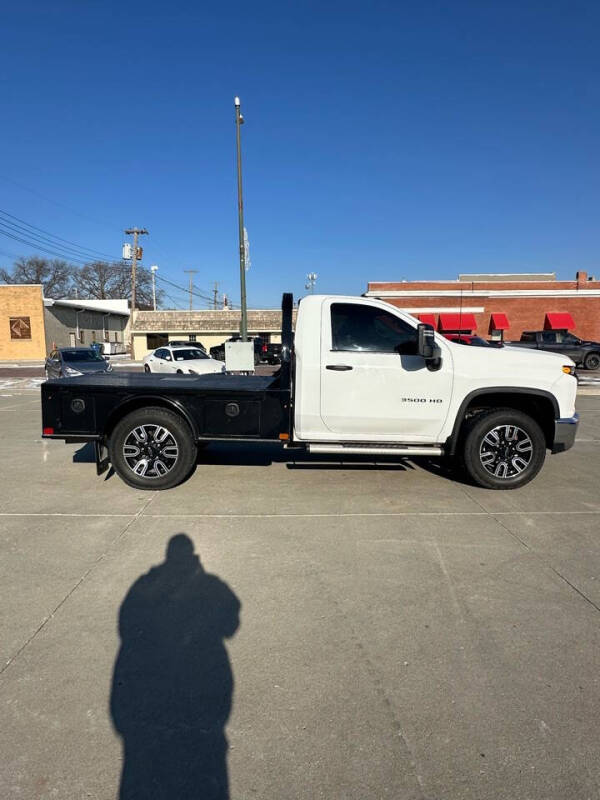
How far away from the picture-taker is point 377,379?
5.26 m

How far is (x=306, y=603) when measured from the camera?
10.6 ft

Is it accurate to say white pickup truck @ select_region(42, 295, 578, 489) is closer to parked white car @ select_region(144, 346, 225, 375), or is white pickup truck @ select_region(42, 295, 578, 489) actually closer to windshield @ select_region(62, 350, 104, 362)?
parked white car @ select_region(144, 346, 225, 375)

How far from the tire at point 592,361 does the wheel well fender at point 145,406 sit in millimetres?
24915

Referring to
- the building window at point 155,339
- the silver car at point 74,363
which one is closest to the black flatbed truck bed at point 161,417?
the silver car at point 74,363

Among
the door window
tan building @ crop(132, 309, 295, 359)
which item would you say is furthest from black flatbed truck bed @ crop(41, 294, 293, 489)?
tan building @ crop(132, 309, 295, 359)

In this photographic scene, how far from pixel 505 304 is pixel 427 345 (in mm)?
36409

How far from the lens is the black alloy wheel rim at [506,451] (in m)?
5.42

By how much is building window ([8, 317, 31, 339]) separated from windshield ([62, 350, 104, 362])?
24.1 meters

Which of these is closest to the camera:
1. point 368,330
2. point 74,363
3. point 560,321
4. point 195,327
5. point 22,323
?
point 368,330

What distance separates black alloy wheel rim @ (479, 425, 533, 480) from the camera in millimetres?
5422

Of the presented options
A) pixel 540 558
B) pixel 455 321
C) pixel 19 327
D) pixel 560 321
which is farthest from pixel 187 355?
pixel 560 321

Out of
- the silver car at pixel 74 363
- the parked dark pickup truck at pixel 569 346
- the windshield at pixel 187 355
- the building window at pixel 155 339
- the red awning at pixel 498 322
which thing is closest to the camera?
the silver car at pixel 74 363

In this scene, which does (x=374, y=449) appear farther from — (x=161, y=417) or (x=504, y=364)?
(x=161, y=417)

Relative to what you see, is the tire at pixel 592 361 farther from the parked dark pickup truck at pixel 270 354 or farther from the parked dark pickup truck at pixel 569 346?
the parked dark pickup truck at pixel 270 354
